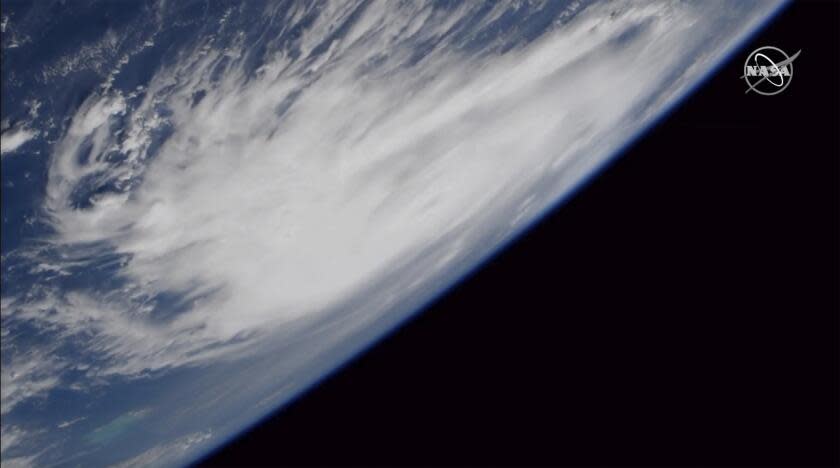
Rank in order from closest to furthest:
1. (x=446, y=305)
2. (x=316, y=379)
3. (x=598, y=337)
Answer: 1. (x=598, y=337)
2. (x=446, y=305)
3. (x=316, y=379)

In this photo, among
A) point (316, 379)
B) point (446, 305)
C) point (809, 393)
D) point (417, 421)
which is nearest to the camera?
point (809, 393)

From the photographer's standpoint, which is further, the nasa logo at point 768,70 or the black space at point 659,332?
the nasa logo at point 768,70

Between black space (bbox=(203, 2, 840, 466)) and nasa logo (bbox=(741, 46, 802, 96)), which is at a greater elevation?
nasa logo (bbox=(741, 46, 802, 96))

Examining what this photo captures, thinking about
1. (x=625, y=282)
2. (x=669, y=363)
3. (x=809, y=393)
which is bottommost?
(x=809, y=393)

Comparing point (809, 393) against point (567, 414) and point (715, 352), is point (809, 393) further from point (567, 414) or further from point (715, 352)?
point (567, 414)

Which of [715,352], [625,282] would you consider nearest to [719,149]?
[625,282]
